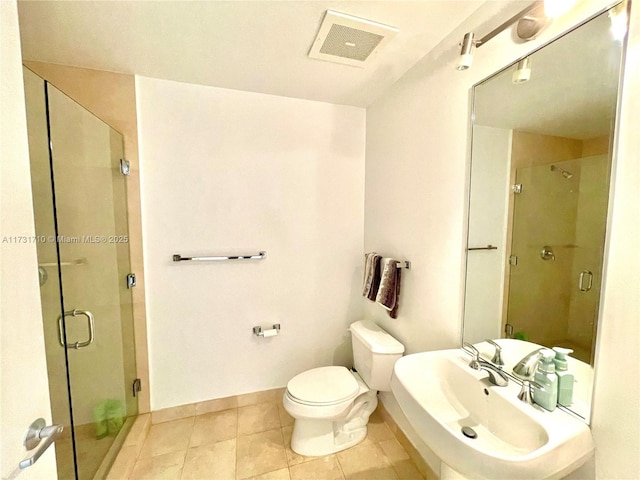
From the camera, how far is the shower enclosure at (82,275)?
1.14 m

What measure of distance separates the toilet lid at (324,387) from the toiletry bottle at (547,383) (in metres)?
0.98

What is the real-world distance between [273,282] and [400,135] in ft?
4.38

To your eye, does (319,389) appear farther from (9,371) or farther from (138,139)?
(138,139)

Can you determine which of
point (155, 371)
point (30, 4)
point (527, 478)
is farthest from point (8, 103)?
point (155, 371)

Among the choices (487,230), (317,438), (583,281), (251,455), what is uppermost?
(487,230)

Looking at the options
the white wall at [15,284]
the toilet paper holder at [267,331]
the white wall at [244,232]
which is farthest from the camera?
the toilet paper holder at [267,331]

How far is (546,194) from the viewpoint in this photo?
0.98 metres

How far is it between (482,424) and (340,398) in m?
0.75

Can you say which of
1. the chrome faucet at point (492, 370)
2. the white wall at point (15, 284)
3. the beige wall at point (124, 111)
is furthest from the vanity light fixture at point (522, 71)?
the beige wall at point (124, 111)

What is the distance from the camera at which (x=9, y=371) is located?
56 centimetres

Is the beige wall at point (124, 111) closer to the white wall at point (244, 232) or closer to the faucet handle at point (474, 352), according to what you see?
the white wall at point (244, 232)

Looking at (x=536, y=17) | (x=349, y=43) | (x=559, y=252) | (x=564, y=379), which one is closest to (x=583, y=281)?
(x=559, y=252)

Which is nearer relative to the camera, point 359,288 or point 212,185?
point 212,185

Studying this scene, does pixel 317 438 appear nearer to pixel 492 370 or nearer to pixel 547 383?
pixel 492 370
